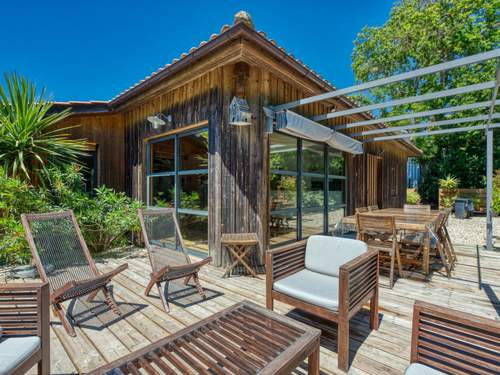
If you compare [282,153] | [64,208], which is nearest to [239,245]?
[282,153]

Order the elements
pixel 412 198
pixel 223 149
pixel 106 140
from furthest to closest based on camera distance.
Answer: pixel 412 198
pixel 106 140
pixel 223 149

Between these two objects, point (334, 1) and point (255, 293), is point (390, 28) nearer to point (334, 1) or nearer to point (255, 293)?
point (334, 1)

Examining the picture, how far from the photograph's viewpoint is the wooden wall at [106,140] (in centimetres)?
599

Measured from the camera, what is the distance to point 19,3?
673 cm

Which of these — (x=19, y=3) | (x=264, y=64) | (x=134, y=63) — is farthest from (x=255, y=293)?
(x=134, y=63)

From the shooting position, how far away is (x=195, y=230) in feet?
15.4

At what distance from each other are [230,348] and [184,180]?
3.93 metres

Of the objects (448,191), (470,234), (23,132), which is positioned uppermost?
(23,132)

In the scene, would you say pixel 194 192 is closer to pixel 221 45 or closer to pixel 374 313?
pixel 221 45

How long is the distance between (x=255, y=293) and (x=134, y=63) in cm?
1190

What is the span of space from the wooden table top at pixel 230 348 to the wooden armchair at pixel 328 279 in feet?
1.68

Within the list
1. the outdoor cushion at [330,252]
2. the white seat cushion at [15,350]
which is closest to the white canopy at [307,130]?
the outdoor cushion at [330,252]

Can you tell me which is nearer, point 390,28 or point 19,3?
point 19,3

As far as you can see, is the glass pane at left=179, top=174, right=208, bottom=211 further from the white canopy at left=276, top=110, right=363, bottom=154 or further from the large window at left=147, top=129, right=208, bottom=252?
the white canopy at left=276, top=110, right=363, bottom=154
